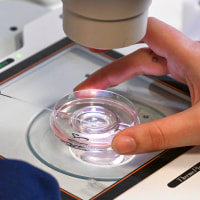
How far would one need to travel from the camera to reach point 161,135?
0.79 metres

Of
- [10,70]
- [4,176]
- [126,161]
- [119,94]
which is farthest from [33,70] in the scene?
[4,176]

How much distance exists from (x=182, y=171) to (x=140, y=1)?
0.28m

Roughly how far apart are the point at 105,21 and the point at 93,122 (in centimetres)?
27

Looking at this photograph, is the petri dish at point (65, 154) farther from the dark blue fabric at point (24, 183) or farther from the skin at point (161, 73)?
the dark blue fabric at point (24, 183)

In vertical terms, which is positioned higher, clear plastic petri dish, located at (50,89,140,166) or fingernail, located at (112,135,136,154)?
fingernail, located at (112,135,136,154)

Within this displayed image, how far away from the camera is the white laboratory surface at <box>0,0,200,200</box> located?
773 mm

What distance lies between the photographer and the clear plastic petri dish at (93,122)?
832 mm

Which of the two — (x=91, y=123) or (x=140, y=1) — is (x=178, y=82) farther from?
(x=140, y=1)

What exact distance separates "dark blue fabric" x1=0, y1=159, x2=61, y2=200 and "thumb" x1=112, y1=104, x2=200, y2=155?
0.17m

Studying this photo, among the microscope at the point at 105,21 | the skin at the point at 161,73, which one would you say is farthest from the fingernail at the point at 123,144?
the microscope at the point at 105,21

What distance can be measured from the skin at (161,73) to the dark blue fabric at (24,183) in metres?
0.17

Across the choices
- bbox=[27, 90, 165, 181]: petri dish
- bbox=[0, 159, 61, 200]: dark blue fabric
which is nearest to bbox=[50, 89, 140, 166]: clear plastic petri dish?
bbox=[27, 90, 165, 181]: petri dish

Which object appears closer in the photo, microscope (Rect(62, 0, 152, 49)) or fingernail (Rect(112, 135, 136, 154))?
microscope (Rect(62, 0, 152, 49))

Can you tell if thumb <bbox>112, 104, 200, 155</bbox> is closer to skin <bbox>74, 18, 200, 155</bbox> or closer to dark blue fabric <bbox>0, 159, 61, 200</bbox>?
skin <bbox>74, 18, 200, 155</bbox>
